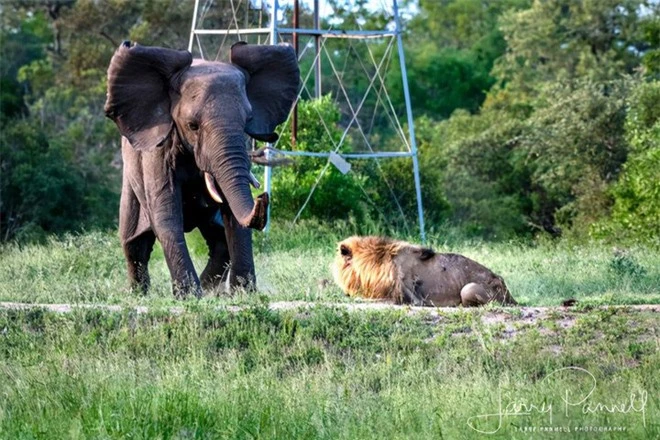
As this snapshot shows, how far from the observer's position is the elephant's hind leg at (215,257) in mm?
14406

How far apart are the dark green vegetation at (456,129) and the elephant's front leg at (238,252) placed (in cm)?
697

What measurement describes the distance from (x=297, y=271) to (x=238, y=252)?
2.53m

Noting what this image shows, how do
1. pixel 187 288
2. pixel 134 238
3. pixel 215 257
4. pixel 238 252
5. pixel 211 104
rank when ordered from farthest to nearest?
1. pixel 215 257
2. pixel 134 238
3. pixel 238 252
4. pixel 187 288
5. pixel 211 104

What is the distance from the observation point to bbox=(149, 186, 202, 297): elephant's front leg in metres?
13.6

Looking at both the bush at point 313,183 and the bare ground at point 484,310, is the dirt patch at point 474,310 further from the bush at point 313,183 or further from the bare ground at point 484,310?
the bush at point 313,183

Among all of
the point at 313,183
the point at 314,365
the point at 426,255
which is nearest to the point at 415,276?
the point at 426,255

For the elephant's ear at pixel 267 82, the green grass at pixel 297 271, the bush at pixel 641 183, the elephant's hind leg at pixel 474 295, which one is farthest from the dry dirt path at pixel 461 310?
the bush at pixel 641 183

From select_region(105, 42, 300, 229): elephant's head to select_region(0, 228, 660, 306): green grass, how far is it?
1.06 metres

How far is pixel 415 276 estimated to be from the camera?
44.8ft

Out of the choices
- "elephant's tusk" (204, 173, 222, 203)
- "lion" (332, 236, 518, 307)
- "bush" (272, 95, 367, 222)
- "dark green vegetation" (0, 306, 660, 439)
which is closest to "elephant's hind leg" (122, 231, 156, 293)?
"elephant's tusk" (204, 173, 222, 203)

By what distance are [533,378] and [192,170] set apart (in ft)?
14.6

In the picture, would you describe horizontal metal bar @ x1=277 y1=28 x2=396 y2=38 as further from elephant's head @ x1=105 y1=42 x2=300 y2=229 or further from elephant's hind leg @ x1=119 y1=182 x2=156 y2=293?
elephant's hind leg @ x1=119 y1=182 x2=156 y2=293

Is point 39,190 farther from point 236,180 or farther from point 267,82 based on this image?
point 236,180

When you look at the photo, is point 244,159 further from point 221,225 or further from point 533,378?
point 533,378
